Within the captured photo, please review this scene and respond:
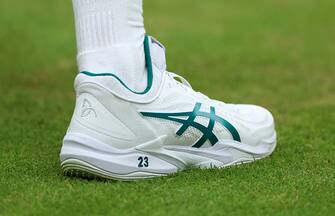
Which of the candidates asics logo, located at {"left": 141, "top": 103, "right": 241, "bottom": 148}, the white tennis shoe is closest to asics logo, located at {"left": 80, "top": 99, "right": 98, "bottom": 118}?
the white tennis shoe

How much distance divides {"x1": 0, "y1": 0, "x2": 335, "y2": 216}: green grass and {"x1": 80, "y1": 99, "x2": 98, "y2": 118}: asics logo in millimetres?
160

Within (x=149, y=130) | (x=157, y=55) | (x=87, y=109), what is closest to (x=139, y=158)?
(x=149, y=130)

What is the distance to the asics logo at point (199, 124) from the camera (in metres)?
1.97

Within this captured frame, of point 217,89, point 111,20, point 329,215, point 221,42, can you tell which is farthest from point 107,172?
point 221,42

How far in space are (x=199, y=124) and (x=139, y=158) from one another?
0.20 meters

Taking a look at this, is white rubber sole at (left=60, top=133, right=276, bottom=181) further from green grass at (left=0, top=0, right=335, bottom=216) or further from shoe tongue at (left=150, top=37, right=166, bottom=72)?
shoe tongue at (left=150, top=37, right=166, bottom=72)

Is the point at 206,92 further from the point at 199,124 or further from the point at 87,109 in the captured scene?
the point at 87,109

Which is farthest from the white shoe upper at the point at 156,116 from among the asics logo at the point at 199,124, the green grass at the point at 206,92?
the green grass at the point at 206,92

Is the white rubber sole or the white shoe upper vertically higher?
the white shoe upper

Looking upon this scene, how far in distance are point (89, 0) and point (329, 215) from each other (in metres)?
0.79

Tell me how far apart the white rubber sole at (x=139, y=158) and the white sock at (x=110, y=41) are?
0.17 meters

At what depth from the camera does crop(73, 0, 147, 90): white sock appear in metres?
1.92

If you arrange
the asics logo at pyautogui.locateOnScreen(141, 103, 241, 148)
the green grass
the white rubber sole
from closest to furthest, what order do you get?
the green grass, the white rubber sole, the asics logo at pyautogui.locateOnScreen(141, 103, 241, 148)

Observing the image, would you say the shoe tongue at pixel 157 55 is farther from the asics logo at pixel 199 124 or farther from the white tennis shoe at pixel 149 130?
the asics logo at pixel 199 124
